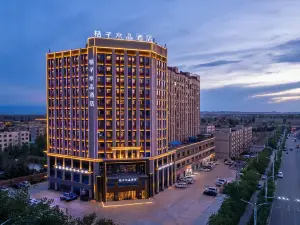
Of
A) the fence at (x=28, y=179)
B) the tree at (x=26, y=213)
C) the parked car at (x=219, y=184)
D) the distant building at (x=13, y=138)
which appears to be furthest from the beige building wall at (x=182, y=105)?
the distant building at (x=13, y=138)

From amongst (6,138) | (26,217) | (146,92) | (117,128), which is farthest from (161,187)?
(6,138)

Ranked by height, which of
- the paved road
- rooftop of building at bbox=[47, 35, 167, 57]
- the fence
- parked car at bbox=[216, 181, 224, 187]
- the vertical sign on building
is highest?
rooftop of building at bbox=[47, 35, 167, 57]

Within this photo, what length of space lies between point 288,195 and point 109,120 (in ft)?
85.3

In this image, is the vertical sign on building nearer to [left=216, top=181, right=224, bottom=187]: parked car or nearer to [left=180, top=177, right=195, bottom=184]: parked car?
[left=180, top=177, right=195, bottom=184]: parked car

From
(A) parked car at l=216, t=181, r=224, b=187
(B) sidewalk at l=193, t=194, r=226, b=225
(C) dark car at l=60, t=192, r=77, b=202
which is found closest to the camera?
(B) sidewalk at l=193, t=194, r=226, b=225

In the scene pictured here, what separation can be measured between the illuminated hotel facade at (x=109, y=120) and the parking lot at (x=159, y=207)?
5.90 ft

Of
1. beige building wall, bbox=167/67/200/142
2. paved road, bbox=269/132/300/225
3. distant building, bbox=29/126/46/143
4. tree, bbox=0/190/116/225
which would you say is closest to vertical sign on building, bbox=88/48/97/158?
tree, bbox=0/190/116/225

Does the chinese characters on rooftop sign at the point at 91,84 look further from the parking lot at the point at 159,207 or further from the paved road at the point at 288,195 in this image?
the paved road at the point at 288,195

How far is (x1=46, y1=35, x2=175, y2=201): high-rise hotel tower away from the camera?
3791cm

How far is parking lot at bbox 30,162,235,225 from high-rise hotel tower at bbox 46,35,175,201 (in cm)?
181

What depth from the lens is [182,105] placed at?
202 feet

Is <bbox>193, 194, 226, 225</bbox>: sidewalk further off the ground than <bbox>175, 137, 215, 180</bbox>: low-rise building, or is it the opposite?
<bbox>175, 137, 215, 180</bbox>: low-rise building

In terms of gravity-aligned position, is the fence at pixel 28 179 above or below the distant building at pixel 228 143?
below

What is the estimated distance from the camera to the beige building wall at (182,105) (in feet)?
183
